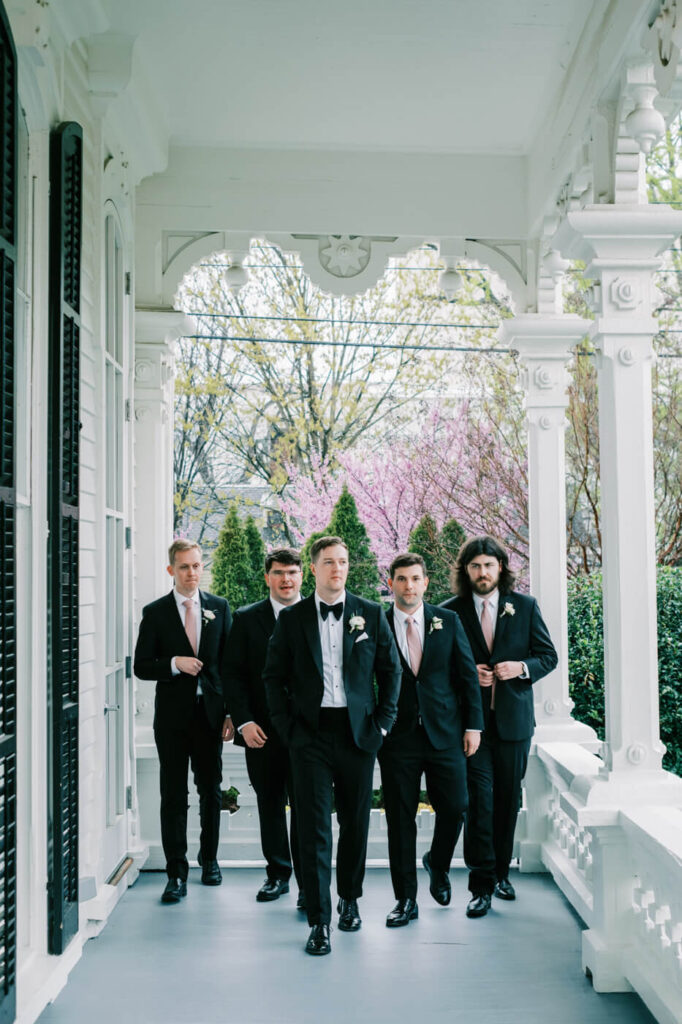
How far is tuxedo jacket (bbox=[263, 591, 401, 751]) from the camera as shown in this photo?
14.3ft

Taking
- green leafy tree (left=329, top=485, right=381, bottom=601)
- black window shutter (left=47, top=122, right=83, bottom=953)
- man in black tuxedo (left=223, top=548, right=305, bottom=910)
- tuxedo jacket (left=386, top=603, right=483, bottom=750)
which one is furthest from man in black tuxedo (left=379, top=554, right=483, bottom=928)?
green leafy tree (left=329, top=485, right=381, bottom=601)

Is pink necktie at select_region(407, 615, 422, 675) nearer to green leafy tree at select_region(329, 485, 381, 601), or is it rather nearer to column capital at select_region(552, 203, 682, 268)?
column capital at select_region(552, 203, 682, 268)

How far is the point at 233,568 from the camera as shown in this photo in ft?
27.7

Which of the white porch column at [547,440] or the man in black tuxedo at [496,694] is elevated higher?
the white porch column at [547,440]

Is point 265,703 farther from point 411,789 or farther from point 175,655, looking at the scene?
point 411,789

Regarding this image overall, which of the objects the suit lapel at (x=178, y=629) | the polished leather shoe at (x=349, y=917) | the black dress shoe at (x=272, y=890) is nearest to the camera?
the polished leather shoe at (x=349, y=917)

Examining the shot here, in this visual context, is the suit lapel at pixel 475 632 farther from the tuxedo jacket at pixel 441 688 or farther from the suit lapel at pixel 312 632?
the suit lapel at pixel 312 632

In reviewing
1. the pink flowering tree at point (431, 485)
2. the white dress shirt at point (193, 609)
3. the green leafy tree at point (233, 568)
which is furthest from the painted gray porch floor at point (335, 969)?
the pink flowering tree at point (431, 485)

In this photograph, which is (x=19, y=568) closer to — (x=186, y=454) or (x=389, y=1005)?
(x=389, y=1005)

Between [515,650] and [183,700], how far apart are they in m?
1.57

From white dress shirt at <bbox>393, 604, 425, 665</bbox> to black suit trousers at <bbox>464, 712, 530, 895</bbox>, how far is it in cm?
54

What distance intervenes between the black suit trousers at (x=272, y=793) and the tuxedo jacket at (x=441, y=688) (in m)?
→ 0.67

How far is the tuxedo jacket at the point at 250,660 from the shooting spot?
4.95m

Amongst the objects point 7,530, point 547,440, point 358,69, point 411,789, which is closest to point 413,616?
point 411,789
